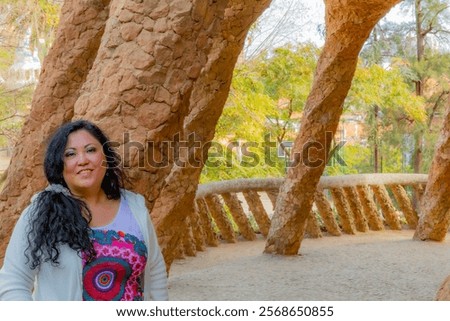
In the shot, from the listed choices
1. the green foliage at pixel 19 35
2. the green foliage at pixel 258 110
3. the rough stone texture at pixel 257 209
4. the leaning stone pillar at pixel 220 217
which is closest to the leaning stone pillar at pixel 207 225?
the leaning stone pillar at pixel 220 217

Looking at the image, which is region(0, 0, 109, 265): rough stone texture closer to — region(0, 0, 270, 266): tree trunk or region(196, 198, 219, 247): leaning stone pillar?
region(0, 0, 270, 266): tree trunk

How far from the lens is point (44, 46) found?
925cm

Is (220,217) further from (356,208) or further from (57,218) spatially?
(57,218)

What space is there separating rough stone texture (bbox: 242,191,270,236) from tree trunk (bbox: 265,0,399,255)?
119cm

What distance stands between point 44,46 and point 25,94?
69 centimetres

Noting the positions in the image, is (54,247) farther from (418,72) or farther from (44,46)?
(418,72)

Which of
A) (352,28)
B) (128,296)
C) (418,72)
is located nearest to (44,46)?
(352,28)

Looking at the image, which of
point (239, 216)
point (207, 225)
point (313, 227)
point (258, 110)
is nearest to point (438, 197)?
point (313, 227)

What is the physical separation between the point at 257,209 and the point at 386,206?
1.71 metres

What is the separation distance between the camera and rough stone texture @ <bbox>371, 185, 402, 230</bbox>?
8438 millimetres

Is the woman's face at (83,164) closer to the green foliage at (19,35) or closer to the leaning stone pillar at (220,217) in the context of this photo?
the leaning stone pillar at (220,217)

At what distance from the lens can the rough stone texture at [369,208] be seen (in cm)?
835

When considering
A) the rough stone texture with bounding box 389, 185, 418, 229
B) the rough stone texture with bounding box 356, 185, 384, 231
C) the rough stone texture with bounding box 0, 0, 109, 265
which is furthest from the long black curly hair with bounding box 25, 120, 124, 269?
the rough stone texture with bounding box 389, 185, 418, 229

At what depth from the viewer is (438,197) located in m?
7.00
